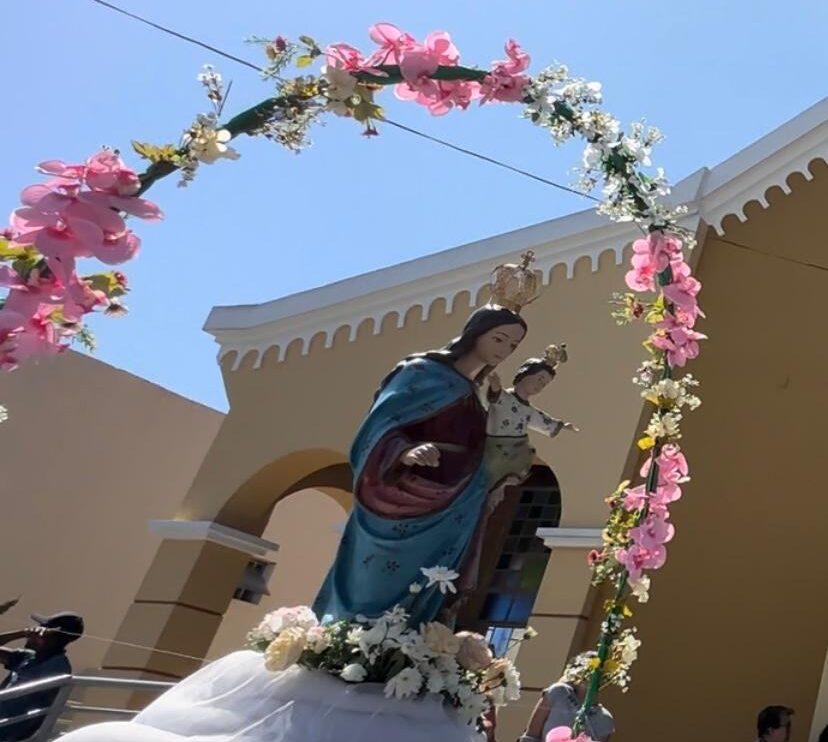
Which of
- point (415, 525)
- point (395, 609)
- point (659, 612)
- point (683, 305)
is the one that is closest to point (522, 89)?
point (683, 305)

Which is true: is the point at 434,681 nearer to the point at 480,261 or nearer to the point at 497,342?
the point at 497,342

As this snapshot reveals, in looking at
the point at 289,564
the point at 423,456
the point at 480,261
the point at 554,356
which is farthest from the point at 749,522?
the point at 289,564

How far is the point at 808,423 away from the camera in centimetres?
743

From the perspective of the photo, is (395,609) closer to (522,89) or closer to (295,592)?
(522,89)

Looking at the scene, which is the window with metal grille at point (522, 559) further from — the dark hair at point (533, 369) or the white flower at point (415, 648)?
the white flower at point (415, 648)

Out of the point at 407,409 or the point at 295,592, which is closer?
the point at 407,409

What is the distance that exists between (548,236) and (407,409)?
16.8 feet

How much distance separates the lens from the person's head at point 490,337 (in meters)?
3.60

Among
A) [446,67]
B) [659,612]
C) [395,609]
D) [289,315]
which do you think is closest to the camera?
[446,67]

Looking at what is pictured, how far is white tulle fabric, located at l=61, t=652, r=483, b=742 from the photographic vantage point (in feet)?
8.76

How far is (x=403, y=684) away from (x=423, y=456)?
0.67 metres

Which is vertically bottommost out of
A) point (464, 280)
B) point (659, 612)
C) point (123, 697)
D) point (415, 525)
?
point (123, 697)

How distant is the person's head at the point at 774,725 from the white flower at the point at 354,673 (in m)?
3.34

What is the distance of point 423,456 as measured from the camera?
3.23 meters
